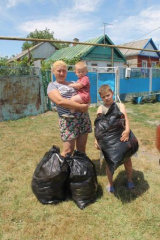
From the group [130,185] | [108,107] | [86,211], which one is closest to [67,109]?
[108,107]

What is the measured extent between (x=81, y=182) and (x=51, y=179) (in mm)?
371

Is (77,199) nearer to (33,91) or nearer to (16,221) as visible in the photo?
(16,221)

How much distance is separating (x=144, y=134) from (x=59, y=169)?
3.40 metres

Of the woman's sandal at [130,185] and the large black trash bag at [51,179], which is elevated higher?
the large black trash bag at [51,179]

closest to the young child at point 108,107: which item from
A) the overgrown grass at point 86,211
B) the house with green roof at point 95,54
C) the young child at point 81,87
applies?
the overgrown grass at point 86,211

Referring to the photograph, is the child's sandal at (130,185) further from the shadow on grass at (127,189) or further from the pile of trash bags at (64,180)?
the pile of trash bags at (64,180)

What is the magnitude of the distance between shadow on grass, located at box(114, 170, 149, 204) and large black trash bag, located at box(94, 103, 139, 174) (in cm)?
55

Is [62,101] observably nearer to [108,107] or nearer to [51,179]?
[108,107]

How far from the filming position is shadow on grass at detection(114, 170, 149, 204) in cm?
267

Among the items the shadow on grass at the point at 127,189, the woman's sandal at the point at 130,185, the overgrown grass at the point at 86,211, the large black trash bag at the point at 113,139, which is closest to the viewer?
the overgrown grass at the point at 86,211

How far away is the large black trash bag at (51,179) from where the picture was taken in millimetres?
2455

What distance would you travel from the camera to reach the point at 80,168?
8.21 ft

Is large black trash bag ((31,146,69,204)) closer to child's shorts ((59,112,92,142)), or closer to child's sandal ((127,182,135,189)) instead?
child's shorts ((59,112,92,142))

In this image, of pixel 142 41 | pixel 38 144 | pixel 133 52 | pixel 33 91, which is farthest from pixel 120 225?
pixel 142 41
